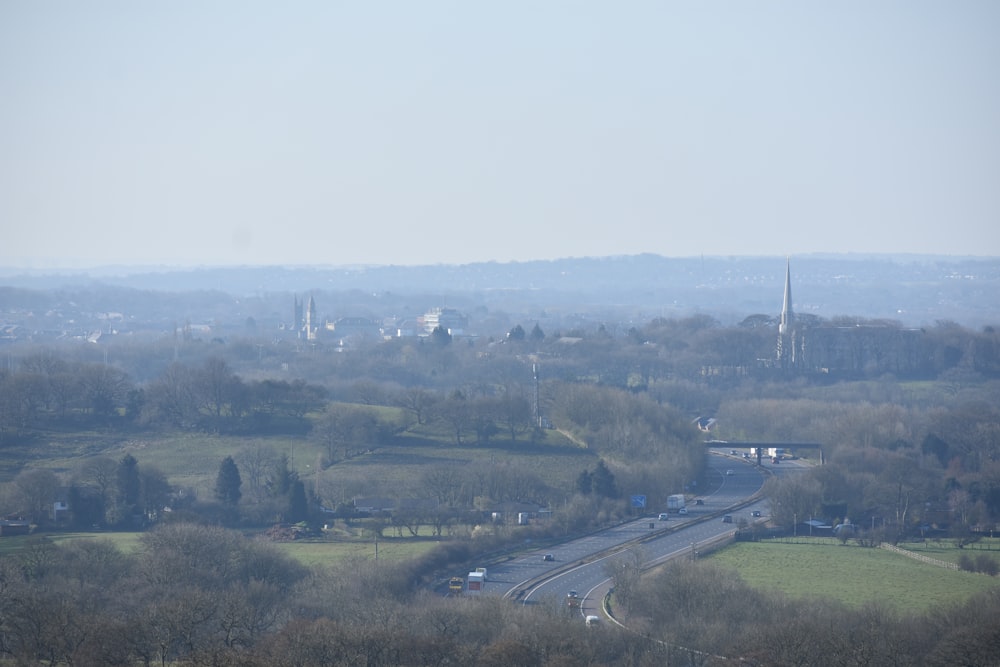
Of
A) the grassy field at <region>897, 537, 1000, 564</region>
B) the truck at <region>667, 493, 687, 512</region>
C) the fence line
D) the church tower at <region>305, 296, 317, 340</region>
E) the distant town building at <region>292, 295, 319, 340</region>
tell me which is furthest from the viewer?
the church tower at <region>305, 296, 317, 340</region>

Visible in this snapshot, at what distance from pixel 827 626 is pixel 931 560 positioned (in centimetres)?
1042

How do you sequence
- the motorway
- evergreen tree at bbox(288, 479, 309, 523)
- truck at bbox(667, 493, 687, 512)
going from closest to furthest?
the motorway → evergreen tree at bbox(288, 479, 309, 523) → truck at bbox(667, 493, 687, 512)

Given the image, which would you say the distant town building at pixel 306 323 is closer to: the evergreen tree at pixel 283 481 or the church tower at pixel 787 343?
the church tower at pixel 787 343

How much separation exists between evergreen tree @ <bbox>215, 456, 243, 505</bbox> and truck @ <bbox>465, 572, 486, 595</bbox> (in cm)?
952

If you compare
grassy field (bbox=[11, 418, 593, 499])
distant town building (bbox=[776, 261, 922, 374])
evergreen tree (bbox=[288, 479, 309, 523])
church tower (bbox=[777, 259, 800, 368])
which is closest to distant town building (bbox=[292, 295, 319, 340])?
church tower (bbox=[777, 259, 800, 368])

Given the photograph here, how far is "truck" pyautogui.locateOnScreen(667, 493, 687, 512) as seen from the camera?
41.2 metres

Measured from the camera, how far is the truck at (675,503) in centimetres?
4125

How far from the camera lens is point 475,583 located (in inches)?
1192

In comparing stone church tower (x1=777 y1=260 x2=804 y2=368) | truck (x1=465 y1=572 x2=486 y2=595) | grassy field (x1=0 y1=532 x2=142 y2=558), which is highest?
stone church tower (x1=777 y1=260 x2=804 y2=368)

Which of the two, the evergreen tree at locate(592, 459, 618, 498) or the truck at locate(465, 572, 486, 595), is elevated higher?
the evergreen tree at locate(592, 459, 618, 498)

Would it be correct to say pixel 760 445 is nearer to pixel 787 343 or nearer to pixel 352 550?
pixel 352 550

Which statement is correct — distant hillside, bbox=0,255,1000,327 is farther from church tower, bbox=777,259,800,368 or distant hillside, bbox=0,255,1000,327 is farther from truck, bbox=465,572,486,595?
truck, bbox=465,572,486,595

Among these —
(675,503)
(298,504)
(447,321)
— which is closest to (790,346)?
(447,321)

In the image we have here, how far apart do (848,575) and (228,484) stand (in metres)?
16.2
